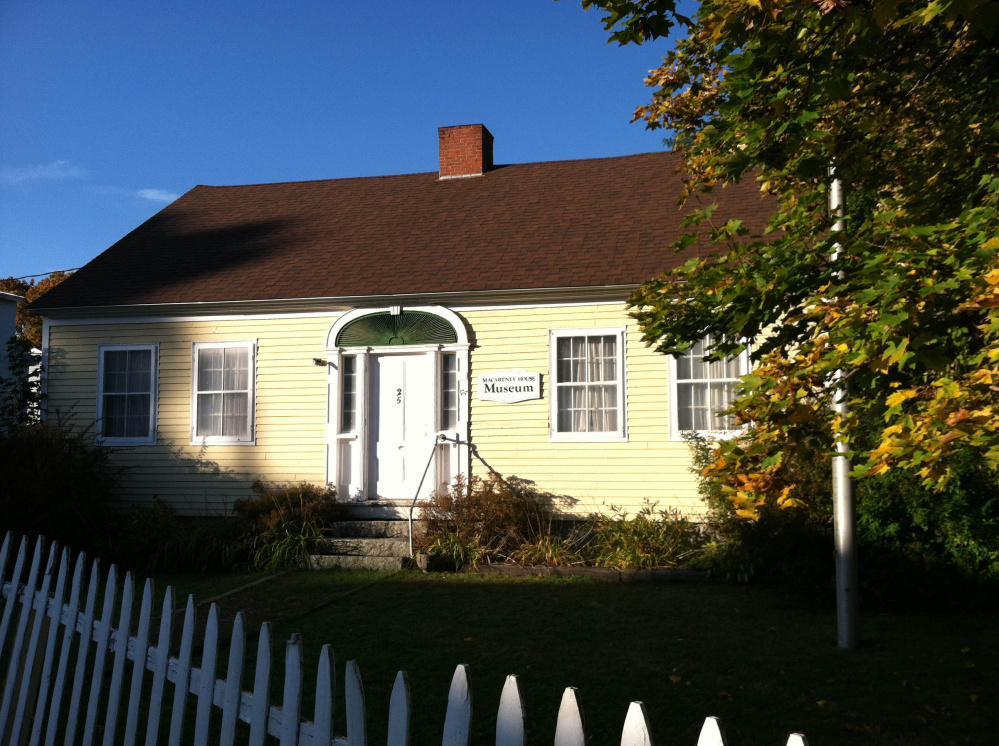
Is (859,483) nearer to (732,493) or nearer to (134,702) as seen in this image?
(732,493)

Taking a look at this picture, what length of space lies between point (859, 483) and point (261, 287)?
30.4 feet

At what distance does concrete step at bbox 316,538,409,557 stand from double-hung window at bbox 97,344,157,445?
4128 mm

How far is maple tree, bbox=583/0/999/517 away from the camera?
291cm

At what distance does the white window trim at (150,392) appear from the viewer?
1344 cm

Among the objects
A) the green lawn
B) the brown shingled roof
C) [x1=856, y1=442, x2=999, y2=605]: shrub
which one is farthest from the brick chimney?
[x1=856, y1=442, x2=999, y2=605]: shrub

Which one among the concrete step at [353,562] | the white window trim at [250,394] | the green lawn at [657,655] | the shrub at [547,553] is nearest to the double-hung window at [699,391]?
the shrub at [547,553]

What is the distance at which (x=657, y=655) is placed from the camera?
660 cm

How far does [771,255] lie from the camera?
4.23 meters

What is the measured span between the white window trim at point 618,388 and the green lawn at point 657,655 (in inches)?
105

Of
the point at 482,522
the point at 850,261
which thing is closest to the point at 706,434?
A: the point at 482,522

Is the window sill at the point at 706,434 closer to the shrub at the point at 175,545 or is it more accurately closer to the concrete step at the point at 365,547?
the concrete step at the point at 365,547

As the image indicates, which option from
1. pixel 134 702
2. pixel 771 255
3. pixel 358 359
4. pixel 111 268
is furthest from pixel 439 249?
pixel 134 702

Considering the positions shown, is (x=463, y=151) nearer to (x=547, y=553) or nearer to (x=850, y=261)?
(x=547, y=553)

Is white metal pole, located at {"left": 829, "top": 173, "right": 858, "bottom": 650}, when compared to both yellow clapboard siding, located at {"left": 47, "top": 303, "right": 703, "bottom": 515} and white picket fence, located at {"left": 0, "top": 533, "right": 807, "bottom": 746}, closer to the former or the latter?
white picket fence, located at {"left": 0, "top": 533, "right": 807, "bottom": 746}
